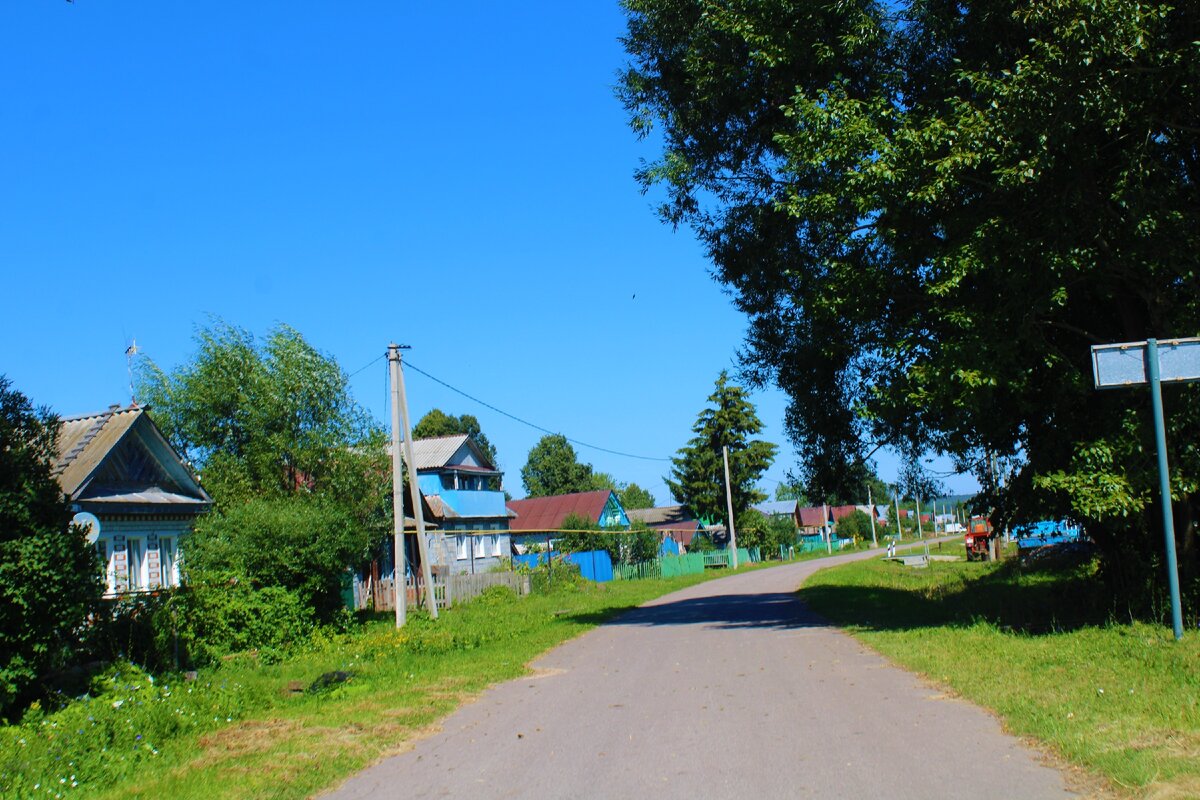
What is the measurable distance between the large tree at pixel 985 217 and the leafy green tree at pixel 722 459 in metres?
50.6

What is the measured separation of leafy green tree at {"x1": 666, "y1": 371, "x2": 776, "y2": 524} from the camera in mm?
69375

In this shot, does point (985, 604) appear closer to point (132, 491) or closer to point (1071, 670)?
point (1071, 670)

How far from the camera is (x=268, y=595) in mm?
18578

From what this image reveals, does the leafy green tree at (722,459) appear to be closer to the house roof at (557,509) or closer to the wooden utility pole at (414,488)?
the house roof at (557,509)

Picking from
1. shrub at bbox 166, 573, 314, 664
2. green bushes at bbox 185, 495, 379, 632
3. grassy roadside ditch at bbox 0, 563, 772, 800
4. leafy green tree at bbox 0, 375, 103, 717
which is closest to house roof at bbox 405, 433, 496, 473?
green bushes at bbox 185, 495, 379, 632

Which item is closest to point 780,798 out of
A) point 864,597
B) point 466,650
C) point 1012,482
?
point 1012,482

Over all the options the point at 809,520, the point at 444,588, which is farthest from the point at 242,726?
the point at 809,520

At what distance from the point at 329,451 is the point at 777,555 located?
51.7 m

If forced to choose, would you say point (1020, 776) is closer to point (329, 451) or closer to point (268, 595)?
point (268, 595)

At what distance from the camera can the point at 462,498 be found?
45.0 m

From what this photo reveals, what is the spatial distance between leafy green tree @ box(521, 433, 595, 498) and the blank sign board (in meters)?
91.3

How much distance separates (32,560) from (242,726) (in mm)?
2866

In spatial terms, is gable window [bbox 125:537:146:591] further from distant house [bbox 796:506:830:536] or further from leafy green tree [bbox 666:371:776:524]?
distant house [bbox 796:506:830:536]

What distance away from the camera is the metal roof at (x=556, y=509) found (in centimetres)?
6575
